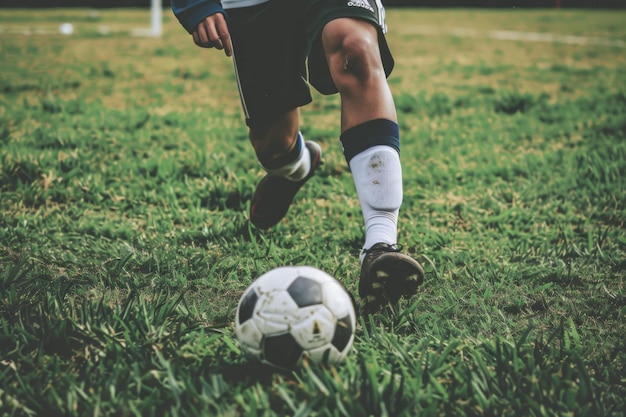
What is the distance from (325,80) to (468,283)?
98 centimetres

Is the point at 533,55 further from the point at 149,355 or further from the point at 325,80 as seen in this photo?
the point at 149,355

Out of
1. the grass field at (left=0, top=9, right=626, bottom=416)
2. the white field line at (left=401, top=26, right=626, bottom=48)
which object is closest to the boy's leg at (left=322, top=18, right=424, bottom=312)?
the grass field at (left=0, top=9, right=626, bottom=416)

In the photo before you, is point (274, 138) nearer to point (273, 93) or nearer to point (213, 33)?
point (273, 93)

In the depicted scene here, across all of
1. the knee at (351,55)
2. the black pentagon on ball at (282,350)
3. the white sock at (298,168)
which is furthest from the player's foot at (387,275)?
the white sock at (298,168)

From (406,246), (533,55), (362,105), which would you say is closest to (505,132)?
(406,246)

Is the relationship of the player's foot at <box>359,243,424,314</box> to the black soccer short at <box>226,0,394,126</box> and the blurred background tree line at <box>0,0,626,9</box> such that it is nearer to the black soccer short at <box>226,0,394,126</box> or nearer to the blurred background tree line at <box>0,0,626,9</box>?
the black soccer short at <box>226,0,394,126</box>

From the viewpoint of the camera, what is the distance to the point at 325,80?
9.14 feet

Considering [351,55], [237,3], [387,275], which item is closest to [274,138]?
[237,3]

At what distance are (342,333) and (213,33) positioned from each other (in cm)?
125

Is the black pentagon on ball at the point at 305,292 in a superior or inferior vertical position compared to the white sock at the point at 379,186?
inferior

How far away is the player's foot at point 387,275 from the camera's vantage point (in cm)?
213

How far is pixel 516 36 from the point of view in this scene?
11555 mm

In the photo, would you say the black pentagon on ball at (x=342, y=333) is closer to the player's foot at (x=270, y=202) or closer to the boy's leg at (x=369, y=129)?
the boy's leg at (x=369, y=129)

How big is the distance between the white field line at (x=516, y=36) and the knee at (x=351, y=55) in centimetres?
889
